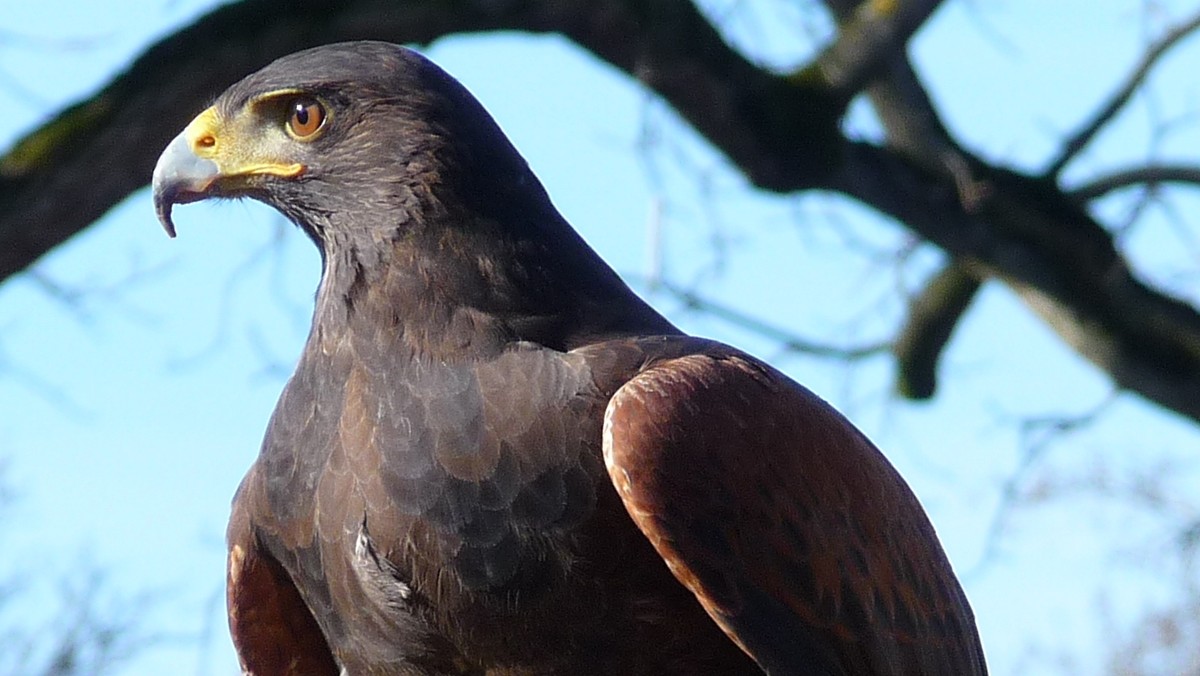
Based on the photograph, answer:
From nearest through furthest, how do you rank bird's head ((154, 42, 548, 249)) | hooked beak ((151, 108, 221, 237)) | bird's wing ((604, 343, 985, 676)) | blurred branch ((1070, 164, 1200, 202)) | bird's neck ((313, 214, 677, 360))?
bird's wing ((604, 343, 985, 676)) < bird's neck ((313, 214, 677, 360)) < bird's head ((154, 42, 548, 249)) < hooked beak ((151, 108, 221, 237)) < blurred branch ((1070, 164, 1200, 202))

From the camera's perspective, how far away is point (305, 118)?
342 centimetres

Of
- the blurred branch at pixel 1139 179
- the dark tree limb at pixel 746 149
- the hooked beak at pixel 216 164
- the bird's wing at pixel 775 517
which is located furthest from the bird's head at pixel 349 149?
the blurred branch at pixel 1139 179

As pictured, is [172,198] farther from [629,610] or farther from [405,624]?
[629,610]

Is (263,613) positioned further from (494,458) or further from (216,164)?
(216,164)

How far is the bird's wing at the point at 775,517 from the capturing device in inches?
118

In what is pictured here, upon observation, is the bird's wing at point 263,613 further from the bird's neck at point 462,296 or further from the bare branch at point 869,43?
the bare branch at point 869,43

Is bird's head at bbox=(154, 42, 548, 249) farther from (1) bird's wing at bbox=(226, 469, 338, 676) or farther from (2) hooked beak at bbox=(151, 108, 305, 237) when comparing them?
(1) bird's wing at bbox=(226, 469, 338, 676)

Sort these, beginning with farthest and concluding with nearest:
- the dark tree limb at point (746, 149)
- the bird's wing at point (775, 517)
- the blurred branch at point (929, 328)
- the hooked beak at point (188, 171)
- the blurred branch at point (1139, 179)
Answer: the blurred branch at point (929, 328) → the blurred branch at point (1139, 179) → the dark tree limb at point (746, 149) → the hooked beak at point (188, 171) → the bird's wing at point (775, 517)

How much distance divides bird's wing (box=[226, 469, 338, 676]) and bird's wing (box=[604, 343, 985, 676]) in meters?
0.83

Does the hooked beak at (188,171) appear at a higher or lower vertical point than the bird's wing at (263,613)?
higher

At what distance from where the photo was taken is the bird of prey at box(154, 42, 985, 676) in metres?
3.00

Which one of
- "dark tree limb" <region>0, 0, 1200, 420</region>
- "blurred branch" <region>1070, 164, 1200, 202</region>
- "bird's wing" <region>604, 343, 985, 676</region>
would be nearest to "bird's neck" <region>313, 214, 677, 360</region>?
"bird's wing" <region>604, 343, 985, 676</region>

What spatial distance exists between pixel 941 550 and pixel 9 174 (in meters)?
3.79

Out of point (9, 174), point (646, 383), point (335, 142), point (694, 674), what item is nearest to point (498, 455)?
point (646, 383)
